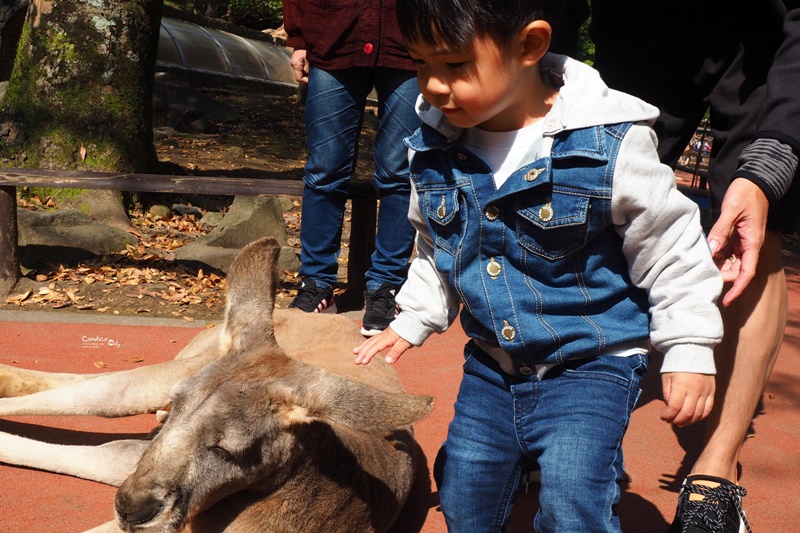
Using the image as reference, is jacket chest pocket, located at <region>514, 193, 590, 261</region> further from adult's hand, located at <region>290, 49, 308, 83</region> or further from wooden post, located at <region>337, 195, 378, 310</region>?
wooden post, located at <region>337, 195, 378, 310</region>

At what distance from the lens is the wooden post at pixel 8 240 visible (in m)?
6.23

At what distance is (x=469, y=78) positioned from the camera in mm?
2660

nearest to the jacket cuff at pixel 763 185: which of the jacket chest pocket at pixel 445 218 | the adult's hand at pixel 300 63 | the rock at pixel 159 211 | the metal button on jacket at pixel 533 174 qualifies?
the metal button on jacket at pixel 533 174

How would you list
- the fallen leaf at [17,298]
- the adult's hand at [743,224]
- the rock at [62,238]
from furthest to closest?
the rock at [62,238], the fallen leaf at [17,298], the adult's hand at [743,224]

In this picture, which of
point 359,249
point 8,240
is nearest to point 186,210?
point 8,240

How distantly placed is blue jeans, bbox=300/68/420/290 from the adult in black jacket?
1.63 m

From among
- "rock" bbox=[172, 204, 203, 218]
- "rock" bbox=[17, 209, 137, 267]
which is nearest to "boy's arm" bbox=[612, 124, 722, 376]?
"rock" bbox=[17, 209, 137, 267]

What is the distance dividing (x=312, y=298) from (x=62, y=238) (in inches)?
109

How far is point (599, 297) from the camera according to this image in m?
2.79

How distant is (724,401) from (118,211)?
20.9 ft

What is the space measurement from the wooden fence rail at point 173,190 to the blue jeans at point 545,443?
3590 millimetres

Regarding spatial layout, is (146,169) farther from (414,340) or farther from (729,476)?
(729,476)

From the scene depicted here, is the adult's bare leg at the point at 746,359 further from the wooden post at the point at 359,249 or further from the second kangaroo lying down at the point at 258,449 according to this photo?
the wooden post at the point at 359,249

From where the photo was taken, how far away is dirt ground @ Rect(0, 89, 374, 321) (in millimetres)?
6383
